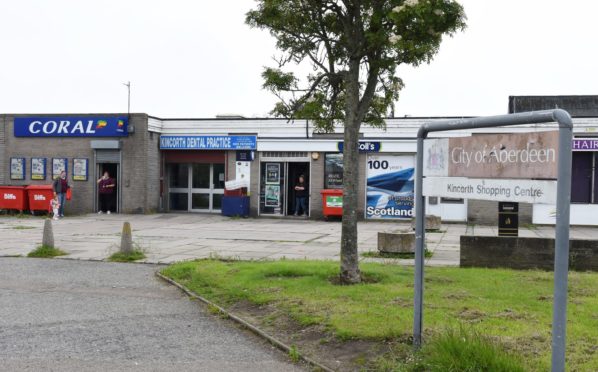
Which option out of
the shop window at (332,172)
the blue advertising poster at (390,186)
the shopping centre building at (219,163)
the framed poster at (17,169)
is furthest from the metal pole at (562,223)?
the framed poster at (17,169)

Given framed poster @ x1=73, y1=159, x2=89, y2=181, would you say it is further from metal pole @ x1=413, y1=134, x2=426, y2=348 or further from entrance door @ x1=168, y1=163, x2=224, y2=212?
metal pole @ x1=413, y1=134, x2=426, y2=348

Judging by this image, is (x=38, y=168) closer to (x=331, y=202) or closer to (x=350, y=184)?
(x=331, y=202)

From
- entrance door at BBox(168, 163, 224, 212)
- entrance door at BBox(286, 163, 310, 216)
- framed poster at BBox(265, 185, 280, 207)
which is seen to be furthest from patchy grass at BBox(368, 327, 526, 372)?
entrance door at BBox(168, 163, 224, 212)

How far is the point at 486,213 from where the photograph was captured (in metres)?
23.8

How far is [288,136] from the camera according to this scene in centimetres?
2577

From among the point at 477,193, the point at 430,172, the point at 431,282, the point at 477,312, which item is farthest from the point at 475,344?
the point at 431,282

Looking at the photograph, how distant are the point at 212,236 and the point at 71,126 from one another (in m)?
12.7

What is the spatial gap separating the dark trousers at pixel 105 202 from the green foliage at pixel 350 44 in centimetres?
1875

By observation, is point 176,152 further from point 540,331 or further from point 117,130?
point 540,331

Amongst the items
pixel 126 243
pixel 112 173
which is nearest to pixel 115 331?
pixel 126 243

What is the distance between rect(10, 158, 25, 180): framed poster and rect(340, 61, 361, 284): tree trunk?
2291 centimetres

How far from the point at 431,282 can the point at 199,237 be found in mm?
9806

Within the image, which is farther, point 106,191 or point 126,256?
point 106,191

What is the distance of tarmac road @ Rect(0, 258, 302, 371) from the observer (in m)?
5.68
